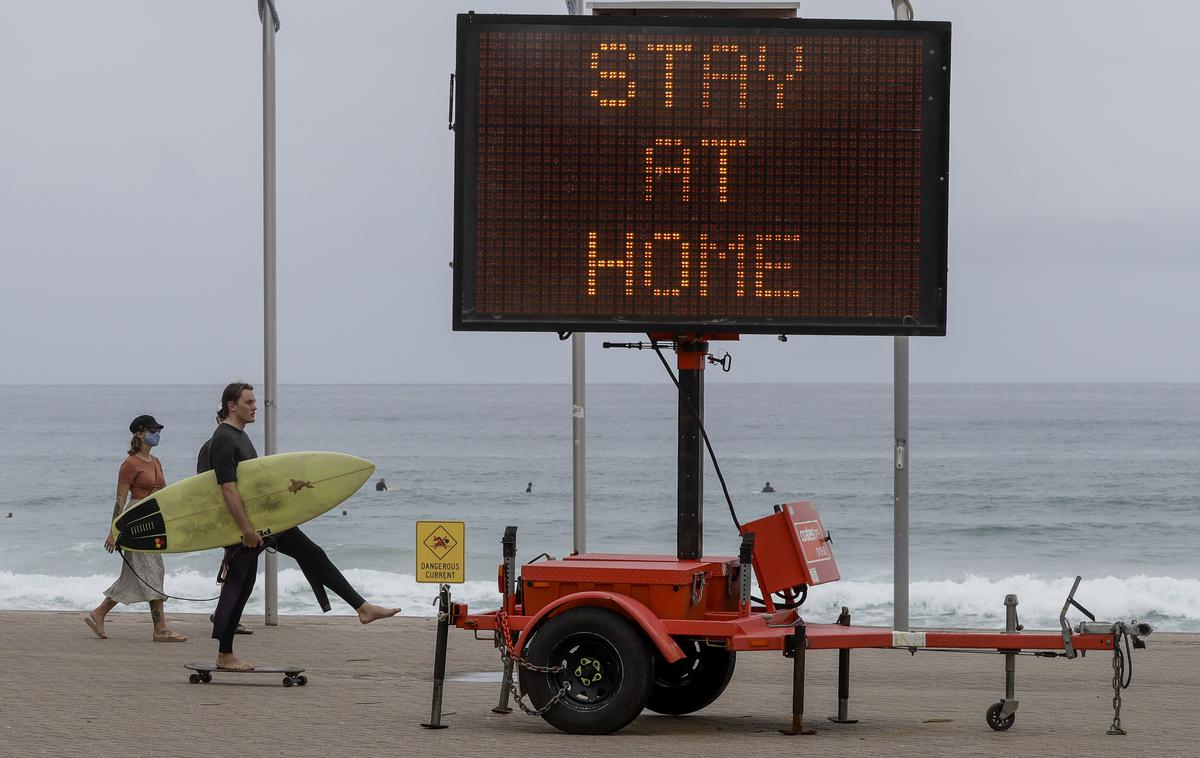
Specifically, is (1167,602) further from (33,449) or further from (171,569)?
(33,449)

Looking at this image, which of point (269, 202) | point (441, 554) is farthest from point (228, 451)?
point (269, 202)

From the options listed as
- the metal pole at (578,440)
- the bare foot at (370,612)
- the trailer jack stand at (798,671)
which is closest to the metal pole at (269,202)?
the metal pole at (578,440)

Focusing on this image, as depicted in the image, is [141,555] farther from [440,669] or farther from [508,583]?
[508,583]

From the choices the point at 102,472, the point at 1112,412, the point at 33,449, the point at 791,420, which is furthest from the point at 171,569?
the point at 1112,412

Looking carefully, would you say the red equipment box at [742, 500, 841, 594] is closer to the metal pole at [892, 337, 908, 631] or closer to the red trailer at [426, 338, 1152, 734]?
the red trailer at [426, 338, 1152, 734]

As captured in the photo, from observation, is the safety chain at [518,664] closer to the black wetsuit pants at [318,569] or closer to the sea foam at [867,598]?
the black wetsuit pants at [318,569]

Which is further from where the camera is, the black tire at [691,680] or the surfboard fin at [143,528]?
the surfboard fin at [143,528]

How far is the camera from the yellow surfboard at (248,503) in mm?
11539

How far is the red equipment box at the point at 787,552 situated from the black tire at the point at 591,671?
999mm

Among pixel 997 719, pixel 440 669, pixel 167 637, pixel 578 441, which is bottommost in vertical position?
pixel 167 637

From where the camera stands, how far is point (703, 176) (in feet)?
29.4

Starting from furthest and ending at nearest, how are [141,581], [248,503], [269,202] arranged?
[269,202] → [141,581] → [248,503]

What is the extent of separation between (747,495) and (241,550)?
150 ft

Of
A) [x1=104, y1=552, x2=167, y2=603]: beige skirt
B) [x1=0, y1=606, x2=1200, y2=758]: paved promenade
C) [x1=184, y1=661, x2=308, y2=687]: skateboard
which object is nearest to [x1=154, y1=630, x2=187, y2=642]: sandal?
[x1=0, y1=606, x2=1200, y2=758]: paved promenade
